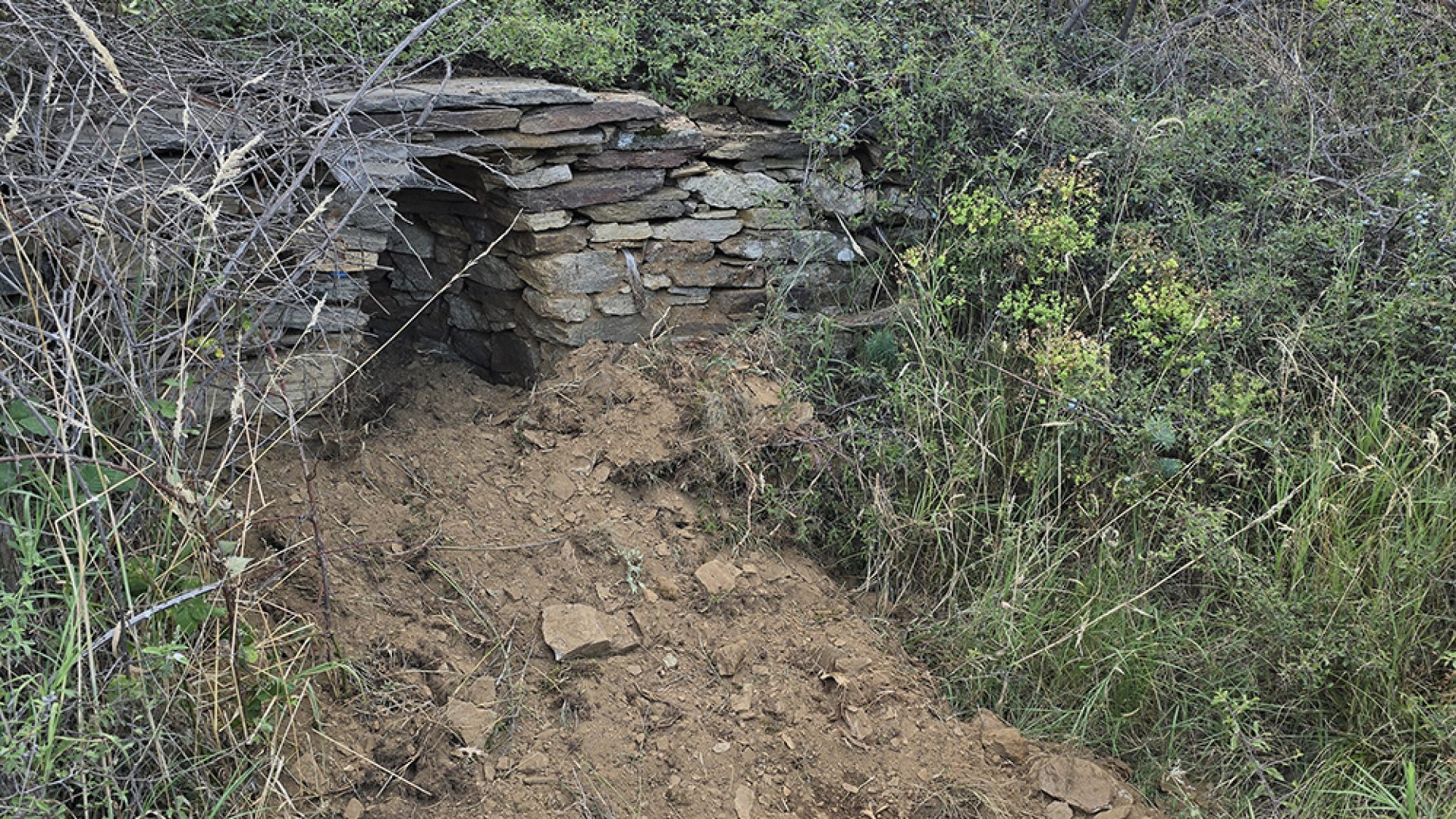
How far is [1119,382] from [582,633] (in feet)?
6.57

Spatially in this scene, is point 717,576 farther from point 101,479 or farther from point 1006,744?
point 101,479

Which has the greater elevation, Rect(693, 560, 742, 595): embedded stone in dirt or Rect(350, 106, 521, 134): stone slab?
Rect(350, 106, 521, 134): stone slab

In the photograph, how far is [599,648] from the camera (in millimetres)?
3176

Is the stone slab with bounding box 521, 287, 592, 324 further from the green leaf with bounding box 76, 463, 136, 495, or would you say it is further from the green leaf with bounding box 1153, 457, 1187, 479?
the green leaf with bounding box 1153, 457, 1187, 479

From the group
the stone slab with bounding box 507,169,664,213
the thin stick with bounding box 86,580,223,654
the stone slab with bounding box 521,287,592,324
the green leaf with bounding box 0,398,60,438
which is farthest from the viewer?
the stone slab with bounding box 521,287,592,324

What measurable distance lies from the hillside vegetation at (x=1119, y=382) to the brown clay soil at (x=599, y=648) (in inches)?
8.7

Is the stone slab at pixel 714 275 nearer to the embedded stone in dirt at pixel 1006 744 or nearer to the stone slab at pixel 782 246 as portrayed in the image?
the stone slab at pixel 782 246

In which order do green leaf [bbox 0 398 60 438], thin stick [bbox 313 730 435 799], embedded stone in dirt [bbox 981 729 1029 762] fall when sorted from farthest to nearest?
1. embedded stone in dirt [bbox 981 729 1029 762]
2. thin stick [bbox 313 730 435 799]
3. green leaf [bbox 0 398 60 438]

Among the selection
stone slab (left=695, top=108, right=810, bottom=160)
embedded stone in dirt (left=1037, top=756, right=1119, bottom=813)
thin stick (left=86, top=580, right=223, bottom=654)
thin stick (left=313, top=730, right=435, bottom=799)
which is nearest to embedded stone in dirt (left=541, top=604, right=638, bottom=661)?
thin stick (left=313, top=730, right=435, bottom=799)

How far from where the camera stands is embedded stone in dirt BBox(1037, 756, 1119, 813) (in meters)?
3.06

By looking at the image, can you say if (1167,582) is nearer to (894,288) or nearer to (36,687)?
(894,288)

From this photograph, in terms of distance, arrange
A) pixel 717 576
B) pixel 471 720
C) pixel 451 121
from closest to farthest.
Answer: pixel 471 720, pixel 717 576, pixel 451 121

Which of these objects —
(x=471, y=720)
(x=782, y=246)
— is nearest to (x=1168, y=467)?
(x=782, y=246)

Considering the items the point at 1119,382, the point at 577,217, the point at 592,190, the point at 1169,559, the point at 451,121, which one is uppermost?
the point at 451,121
